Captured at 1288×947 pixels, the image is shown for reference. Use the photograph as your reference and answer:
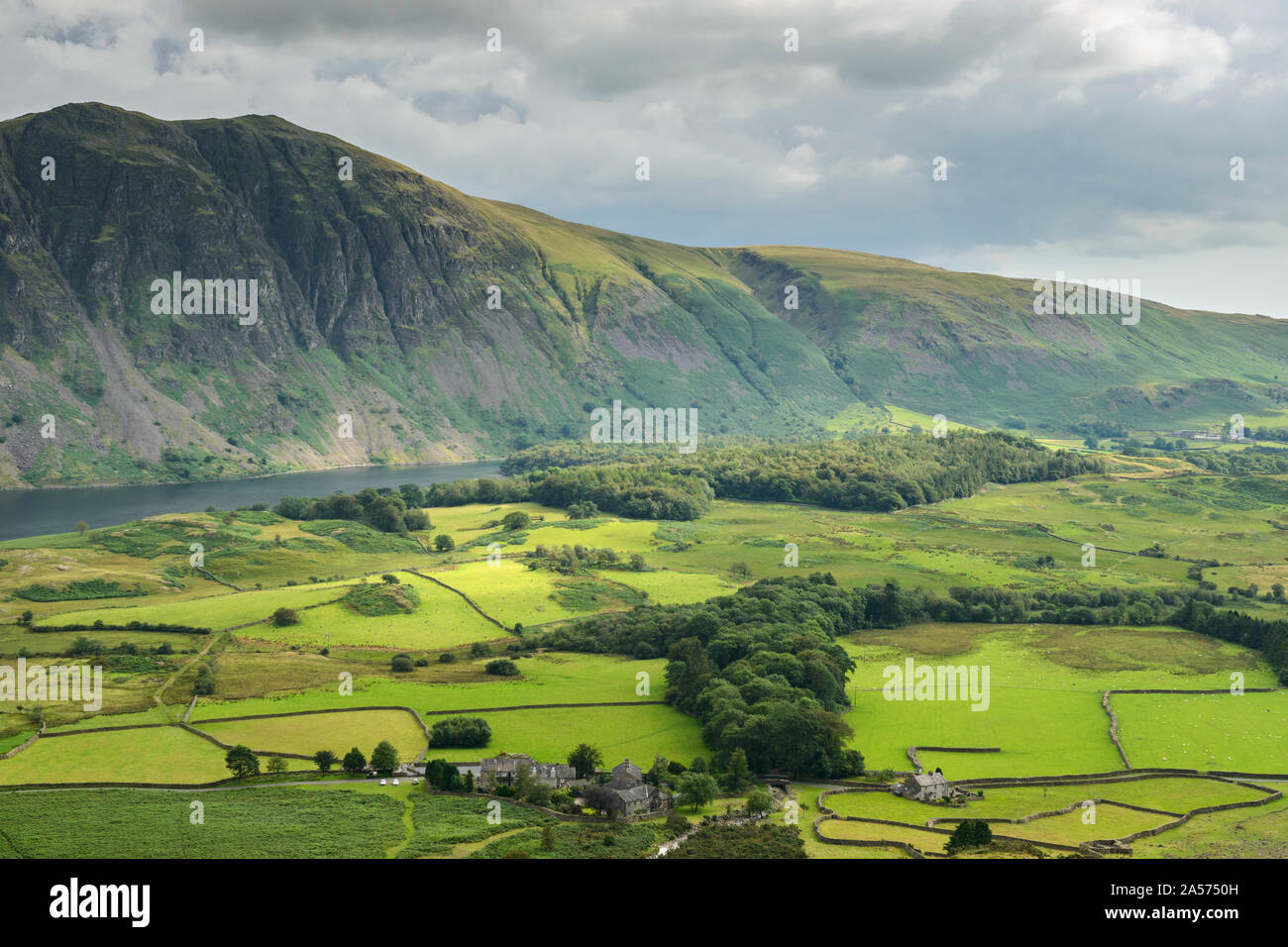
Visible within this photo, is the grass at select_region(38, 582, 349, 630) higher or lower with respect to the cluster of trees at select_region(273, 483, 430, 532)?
lower

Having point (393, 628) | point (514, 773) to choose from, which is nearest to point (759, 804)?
point (514, 773)

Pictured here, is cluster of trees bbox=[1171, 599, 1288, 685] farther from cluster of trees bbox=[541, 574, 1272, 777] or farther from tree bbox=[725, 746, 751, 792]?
tree bbox=[725, 746, 751, 792]

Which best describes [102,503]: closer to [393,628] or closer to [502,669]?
[393,628]

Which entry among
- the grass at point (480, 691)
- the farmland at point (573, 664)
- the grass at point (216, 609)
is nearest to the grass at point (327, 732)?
the farmland at point (573, 664)

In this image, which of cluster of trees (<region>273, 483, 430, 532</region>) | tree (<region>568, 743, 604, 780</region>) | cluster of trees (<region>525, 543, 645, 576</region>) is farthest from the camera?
cluster of trees (<region>273, 483, 430, 532</region>)

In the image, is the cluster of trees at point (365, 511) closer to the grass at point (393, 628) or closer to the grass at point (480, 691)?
the grass at point (393, 628)

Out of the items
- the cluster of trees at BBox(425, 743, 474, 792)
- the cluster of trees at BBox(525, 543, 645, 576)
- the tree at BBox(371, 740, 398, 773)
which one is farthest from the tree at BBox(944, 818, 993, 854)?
the cluster of trees at BBox(525, 543, 645, 576)
